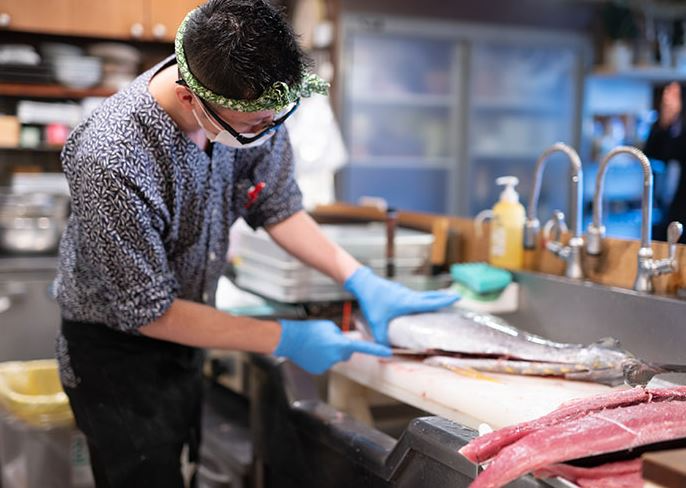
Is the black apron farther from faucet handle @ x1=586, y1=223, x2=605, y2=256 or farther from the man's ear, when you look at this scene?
faucet handle @ x1=586, y1=223, x2=605, y2=256

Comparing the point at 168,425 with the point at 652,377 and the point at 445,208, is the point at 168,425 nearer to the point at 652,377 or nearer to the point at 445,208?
the point at 652,377

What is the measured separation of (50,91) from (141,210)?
8.85 feet

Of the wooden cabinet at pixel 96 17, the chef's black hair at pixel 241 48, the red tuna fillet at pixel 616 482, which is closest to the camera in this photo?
the red tuna fillet at pixel 616 482

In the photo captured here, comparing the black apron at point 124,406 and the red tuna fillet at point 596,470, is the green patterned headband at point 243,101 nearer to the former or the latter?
the black apron at point 124,406

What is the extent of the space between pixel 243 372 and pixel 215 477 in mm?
325

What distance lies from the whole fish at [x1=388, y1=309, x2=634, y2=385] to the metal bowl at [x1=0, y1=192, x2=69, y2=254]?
2.38 m

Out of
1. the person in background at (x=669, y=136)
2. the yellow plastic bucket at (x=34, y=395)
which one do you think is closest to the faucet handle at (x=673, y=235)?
the yellow plastic bucket at (x=34, y=395)

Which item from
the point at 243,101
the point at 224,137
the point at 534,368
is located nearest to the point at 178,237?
the point at 224,137

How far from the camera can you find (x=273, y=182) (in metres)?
1.88

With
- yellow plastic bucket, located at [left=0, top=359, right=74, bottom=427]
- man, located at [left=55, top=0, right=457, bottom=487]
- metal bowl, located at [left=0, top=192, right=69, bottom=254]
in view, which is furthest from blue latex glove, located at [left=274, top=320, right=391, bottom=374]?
metal bowl, located at [left=0, top=192, right=69, bottom=254]

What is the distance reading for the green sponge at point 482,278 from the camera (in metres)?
2.09

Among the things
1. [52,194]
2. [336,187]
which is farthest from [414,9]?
[52,194]

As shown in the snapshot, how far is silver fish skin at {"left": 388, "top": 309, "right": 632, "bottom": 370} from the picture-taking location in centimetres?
156

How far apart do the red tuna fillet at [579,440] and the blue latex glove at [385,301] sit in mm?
766
